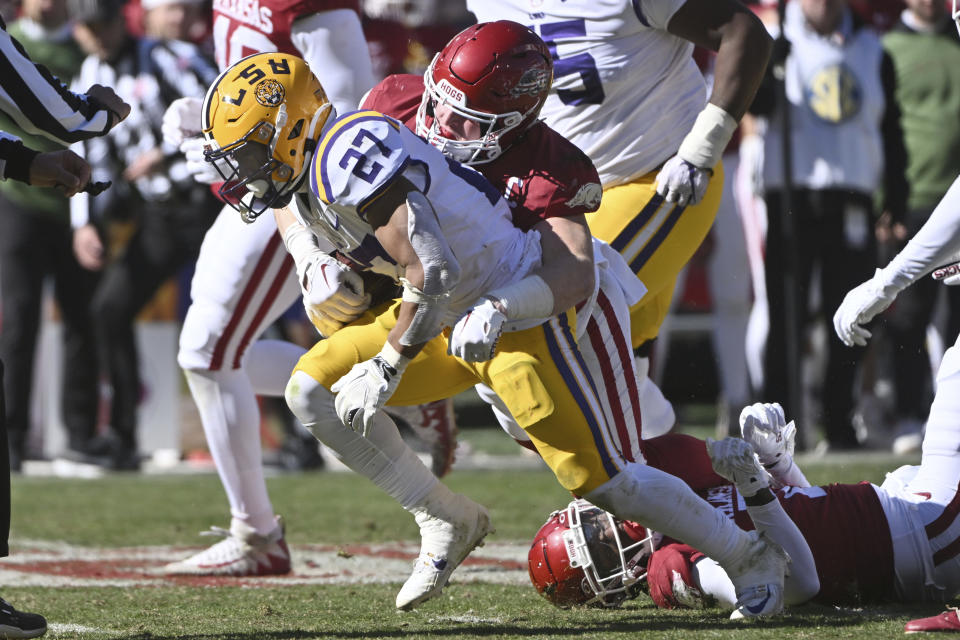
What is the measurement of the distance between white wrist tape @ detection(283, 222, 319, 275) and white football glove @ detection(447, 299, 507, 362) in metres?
0.64

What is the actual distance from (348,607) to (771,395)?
12.6 ft

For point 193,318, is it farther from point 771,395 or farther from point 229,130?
point 771,395

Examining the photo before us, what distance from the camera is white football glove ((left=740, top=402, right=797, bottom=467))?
3449 mm

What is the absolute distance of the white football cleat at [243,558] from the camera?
4.23 metres

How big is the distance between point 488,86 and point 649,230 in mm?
796

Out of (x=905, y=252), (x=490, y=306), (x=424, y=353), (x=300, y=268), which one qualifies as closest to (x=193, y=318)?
(x=300, y=268)

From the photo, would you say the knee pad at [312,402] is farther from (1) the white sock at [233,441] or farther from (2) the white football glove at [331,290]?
(1) the white sock at [233,441]

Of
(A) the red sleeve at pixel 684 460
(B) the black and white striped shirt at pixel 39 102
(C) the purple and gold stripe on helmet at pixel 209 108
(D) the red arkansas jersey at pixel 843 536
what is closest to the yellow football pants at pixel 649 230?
(A) the red sleeve at pixel 684 460

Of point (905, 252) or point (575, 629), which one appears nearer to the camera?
point (575, 629)

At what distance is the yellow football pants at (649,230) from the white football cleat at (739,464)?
81 cm

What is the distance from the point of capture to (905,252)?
3.39m

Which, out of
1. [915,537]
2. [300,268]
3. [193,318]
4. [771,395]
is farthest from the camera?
[771,395]

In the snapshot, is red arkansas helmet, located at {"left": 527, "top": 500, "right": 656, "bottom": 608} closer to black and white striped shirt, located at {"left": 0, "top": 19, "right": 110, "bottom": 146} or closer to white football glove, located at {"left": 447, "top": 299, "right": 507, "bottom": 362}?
white football glove, located at {"left": 447, "top": 299, "right": 507, "bottom": 362}

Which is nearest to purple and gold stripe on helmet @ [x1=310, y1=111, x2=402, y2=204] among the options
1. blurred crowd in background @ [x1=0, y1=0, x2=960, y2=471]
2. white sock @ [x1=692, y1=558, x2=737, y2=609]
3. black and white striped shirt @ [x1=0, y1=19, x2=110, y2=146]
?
black and white striped shirt @ [x1=0, y1=19, x2=110, y2=146]
